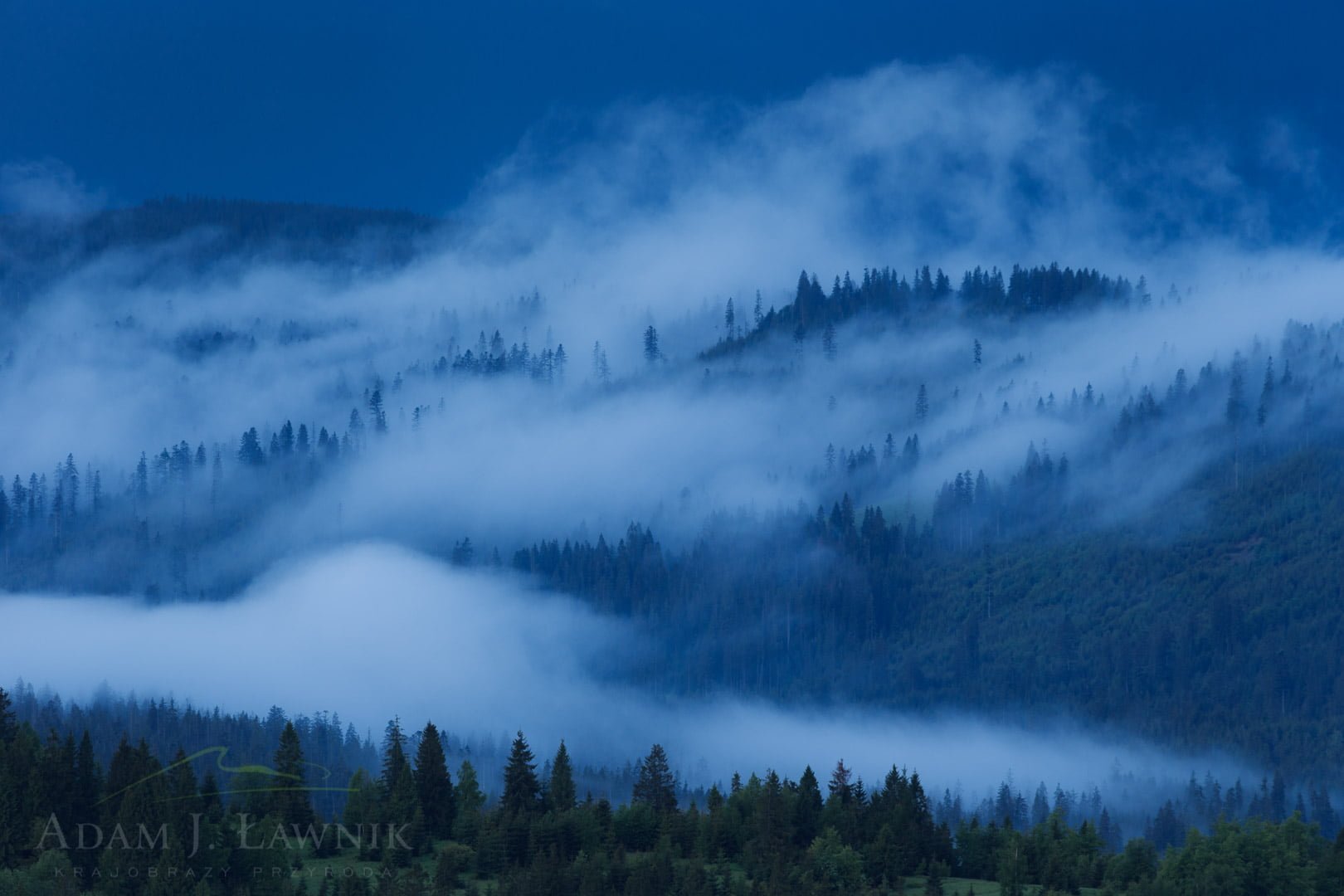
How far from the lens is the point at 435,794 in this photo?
170500 millimetres

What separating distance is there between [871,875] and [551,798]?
29916mm

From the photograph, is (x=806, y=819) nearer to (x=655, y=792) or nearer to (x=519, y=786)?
(x=655, y=792)

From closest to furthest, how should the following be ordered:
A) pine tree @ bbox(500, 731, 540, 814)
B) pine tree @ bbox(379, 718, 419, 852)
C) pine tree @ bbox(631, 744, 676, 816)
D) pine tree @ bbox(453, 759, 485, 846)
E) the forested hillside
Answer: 1. the forested hillside
2. pine tree @ bbox(453, 759, 485, 846)
3. pine tree @ bbox(379, 718, 419, 852)
4. pine tree @ bbox(500, 731, 540, 814)
5. pine tree @ bbox(631, 744, 676, 816)

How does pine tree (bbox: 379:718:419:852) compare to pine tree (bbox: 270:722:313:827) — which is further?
pine tree (bbox: 379:718:419:852)

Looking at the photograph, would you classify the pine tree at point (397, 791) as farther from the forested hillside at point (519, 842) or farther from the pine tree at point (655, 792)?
the pine tree at point (655, 792)

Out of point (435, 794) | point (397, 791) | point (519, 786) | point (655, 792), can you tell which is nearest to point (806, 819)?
point (655, 792)

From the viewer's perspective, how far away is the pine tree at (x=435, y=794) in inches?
6673

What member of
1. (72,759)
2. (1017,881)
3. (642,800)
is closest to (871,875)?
(1017,881)

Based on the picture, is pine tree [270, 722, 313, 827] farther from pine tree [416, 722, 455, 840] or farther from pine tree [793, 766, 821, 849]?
pine tree [793, 766, 821, 849]

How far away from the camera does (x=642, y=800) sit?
181 meters

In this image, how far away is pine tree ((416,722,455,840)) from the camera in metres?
170

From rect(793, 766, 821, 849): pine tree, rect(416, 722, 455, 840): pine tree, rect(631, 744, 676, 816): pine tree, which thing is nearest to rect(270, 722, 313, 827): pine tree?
rect(416, 722, 455, 840): pine tree

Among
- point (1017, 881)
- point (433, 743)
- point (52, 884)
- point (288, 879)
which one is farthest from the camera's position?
point (433, 743)

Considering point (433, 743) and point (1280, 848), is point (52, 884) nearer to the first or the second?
point (433, 743)
